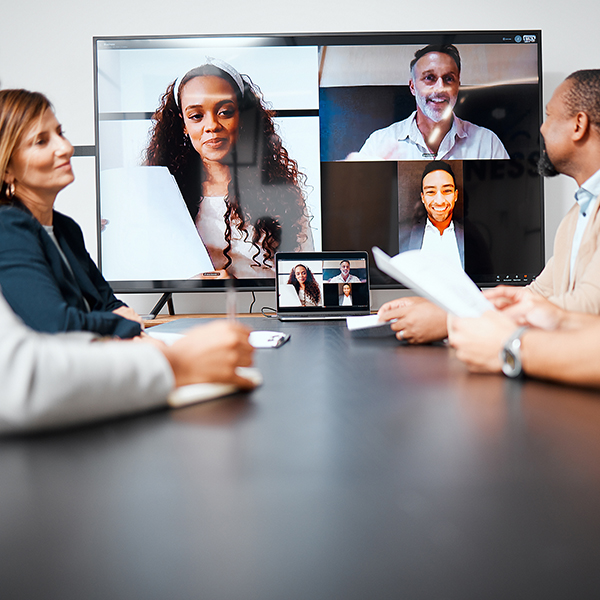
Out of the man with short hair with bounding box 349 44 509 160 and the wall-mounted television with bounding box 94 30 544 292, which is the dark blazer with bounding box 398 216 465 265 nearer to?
the wall-mounted television with bounding box 94 30 544 292

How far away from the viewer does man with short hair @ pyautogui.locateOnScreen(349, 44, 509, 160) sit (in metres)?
2.42

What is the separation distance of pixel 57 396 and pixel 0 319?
10cm

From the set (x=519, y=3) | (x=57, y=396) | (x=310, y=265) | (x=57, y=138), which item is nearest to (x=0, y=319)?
(x=57, y=396)

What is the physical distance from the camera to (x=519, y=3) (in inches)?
104

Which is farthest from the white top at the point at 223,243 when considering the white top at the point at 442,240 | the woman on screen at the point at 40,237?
the woman on screen at the point at 40,237

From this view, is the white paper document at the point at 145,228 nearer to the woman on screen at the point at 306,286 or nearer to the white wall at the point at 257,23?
the white wall at the point at 257,23

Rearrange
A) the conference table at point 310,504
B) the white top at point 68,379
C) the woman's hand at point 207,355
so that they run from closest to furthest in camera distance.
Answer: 1. the conference table at point 310,504
2. the white top at point 68,379
3. the woman's hand at point 207,355

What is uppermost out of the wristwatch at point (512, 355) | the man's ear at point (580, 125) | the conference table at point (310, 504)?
the man's ear at point (580, 125)

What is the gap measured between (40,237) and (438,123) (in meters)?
2.00

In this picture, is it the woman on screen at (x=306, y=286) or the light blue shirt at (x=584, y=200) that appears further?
the woman on screen at (x=306, y=286)

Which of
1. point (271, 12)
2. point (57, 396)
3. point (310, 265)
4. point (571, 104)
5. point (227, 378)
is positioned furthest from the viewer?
point (271, 12)

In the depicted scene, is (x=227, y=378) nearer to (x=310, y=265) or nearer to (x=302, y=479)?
(x=302, y=479)

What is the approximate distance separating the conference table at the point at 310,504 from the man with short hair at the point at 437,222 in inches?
77.0

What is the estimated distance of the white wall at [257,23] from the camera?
2.63 m
